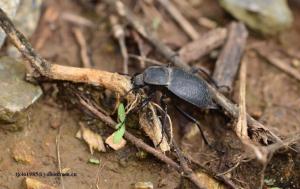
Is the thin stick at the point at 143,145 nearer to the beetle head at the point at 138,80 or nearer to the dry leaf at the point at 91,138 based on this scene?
the dry leaf at the point at 91,138

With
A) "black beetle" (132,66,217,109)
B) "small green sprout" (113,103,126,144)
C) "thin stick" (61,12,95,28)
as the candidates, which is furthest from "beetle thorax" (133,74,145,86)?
"thin stick" (61,12,95,28)

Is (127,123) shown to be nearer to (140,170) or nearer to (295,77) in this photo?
(140,170)

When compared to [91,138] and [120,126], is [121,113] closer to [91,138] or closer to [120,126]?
[120,126]

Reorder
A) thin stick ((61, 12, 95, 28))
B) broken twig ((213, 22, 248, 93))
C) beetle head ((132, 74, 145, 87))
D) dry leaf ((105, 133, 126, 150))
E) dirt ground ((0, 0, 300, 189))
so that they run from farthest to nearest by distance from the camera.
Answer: thin stick ((61, 12, 95, 28)), broken twig ((213, 22, 248, 93)), beetle head ((132, 74, 145, 87)), dry leaf ((105, 133, 126, 150)), dirt ground ((0, 0, 300, 189))

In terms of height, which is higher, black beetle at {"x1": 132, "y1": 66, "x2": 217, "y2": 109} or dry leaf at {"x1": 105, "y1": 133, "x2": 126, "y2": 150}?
black beetle at {"x1": 132, "y1": 66, "x2": 217, "y2": 109}

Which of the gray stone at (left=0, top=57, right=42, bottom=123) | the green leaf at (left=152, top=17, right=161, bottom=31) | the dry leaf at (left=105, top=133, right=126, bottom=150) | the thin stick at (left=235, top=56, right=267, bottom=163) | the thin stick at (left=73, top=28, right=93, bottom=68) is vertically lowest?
the dry leaf at (left=105, top=133, right=126, bottom=150)

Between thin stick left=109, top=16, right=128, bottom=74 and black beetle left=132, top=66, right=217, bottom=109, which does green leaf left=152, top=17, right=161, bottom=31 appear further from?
black beetle left=132, top=66, right=217, bottom=109
